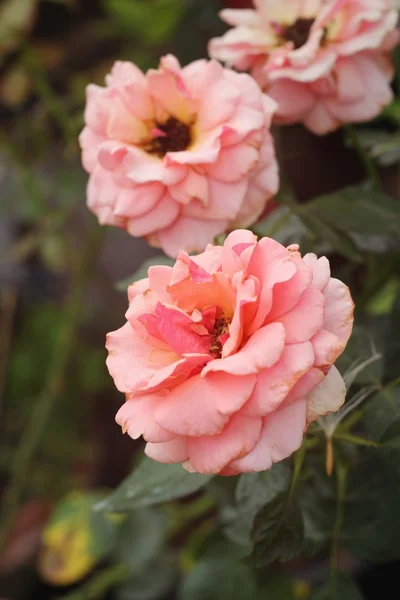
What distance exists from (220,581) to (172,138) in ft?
1.26

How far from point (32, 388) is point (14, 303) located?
155 mm

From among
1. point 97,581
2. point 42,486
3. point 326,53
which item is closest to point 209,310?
point 326,53

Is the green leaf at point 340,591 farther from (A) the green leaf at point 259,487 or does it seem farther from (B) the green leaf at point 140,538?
(B) the green leaf at point 140,538

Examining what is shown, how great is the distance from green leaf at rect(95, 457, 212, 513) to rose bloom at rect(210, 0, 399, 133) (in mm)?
243

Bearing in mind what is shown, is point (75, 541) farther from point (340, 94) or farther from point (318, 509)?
point (340, 94)

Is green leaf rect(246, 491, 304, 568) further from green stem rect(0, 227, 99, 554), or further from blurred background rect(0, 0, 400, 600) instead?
green stem rect(0, 227, 99, 554)

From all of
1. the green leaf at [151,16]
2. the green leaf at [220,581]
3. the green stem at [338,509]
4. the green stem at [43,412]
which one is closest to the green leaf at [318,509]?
the green stem at [338,509]

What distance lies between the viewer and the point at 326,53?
39 cm

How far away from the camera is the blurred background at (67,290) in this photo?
26.9 inches

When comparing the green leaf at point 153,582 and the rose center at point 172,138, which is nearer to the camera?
the rose center at point 172,138

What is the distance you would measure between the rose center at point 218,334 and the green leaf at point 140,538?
448 mm

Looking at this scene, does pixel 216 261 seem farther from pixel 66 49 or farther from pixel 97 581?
pixel 66 49

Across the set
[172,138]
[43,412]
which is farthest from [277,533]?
[43,412]

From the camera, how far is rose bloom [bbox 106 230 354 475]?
238 mm
